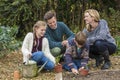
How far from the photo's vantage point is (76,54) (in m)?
6.08

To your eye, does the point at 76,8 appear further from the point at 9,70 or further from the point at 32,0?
the point at 9,70

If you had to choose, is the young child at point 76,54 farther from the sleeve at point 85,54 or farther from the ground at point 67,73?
the ground at point 67,73

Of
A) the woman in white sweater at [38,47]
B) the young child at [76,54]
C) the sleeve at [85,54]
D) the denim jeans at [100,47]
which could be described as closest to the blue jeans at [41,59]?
the woman in white sweater at [38,47]

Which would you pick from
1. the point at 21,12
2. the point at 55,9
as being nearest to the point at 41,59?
the point at 21,12

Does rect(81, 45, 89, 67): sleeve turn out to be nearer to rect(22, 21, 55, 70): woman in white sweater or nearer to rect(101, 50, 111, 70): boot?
rect(101, 50, 111, 70): boot

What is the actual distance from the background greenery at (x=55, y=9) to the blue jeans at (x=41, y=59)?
2.34m

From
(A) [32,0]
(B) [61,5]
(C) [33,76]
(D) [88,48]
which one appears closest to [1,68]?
(C) [33,76]

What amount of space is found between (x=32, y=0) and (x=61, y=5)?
924mm

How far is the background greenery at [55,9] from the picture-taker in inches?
349

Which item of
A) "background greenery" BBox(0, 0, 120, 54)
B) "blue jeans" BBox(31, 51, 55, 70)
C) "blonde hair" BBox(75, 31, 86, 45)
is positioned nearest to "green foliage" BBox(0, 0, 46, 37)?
"background greenery" BBox(0, 0, 120, 54)

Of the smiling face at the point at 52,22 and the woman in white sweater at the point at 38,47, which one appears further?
the smiling face at the point at 52,22

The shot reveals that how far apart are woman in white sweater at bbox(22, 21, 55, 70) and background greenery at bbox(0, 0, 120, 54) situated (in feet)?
7.34

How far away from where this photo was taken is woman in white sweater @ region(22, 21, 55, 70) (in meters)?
6.00

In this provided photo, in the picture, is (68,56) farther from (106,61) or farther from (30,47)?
(106,61)
